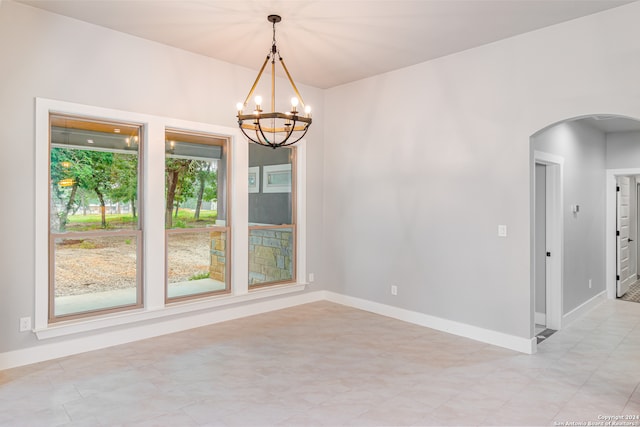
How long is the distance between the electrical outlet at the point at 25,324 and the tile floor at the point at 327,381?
0.34 meters

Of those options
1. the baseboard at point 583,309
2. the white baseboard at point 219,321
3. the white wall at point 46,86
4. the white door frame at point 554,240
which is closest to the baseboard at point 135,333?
the white baseboard at point 219,321

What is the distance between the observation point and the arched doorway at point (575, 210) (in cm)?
502

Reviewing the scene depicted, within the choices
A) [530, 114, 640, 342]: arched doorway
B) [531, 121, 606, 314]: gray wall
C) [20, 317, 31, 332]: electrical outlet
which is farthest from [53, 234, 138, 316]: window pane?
[531, 121, 606, 314]: gray wall

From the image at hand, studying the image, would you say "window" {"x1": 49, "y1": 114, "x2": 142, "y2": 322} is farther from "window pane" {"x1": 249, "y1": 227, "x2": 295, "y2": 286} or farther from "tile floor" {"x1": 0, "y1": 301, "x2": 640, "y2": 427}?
"window pane" {"x1": 249, "y1": 227, "x2": 295, "y2": 286}

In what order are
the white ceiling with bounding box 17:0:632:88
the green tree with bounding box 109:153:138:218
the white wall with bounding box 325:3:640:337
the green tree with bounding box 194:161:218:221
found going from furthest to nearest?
the green tree with bounding box 194:161:218:221 < the green tree with bounding box 109:153:138:218 < the white wall with bounding box 325:3:640:337 < the white ceiling with bounding box 17:0:632:88

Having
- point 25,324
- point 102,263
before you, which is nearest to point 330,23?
point 102,263

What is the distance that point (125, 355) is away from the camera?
3.95 metres

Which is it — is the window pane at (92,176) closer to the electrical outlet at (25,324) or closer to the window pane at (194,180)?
the window pane at (194,180)

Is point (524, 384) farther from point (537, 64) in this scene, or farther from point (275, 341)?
point (537, 64)

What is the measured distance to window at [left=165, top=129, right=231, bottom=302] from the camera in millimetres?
4727

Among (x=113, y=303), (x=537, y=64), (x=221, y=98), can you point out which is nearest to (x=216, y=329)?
(x=113, y=303)

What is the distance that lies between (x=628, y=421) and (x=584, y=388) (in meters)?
0.48

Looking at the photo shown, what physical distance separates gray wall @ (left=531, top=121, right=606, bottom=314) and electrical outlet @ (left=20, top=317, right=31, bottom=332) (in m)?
5.39

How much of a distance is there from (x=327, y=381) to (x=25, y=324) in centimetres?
269
